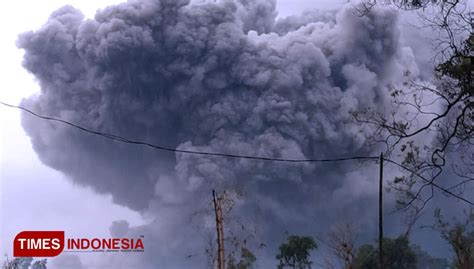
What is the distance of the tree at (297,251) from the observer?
4178cm

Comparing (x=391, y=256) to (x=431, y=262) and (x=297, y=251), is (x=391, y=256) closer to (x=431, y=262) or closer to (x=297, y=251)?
(x=297, y=251)

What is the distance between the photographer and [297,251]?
42.0 m

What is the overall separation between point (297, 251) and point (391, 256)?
609cm

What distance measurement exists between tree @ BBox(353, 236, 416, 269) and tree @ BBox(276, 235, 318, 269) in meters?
3.42

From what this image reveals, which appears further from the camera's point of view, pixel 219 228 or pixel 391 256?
pixel 391 256

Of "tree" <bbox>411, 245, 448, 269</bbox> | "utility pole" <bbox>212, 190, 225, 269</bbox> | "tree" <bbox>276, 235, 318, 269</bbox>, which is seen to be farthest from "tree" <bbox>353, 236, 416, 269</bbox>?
"tree" <bbox>411, 245, 448, 269</bbox>

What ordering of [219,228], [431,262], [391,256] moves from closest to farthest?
[219,228] < [391,256] < [431,262]

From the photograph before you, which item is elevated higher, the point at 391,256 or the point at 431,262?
the point at 431,262

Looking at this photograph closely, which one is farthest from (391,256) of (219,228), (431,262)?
(431,262)

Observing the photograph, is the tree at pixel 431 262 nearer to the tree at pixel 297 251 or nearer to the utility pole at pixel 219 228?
the tree at pixel 297 251

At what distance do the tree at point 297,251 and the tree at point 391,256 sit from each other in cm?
342

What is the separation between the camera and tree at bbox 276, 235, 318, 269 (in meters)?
41.8

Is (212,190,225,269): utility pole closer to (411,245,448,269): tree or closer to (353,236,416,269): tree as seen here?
(353,236,416,269): tree

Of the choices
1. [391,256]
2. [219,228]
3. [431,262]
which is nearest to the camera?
[219,228]
